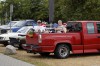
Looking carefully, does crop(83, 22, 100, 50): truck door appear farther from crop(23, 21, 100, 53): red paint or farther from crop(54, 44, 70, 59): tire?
crop(54, 44, 70, 59): tire

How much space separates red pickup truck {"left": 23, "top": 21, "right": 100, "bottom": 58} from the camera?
49.1 ft

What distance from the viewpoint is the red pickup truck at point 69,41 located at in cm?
1495

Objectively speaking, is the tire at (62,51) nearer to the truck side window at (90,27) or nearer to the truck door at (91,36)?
the truck door at (91,36)

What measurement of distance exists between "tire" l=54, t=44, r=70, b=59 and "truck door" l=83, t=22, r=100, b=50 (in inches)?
38.9

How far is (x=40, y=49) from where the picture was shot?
1489cm

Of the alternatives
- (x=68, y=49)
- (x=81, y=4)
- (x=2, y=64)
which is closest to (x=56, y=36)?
(x=68, y=49)

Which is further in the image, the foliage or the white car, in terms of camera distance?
the foliage

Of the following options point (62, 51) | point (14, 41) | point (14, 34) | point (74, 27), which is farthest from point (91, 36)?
point (14, 34)

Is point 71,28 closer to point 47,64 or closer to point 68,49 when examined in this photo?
point 68,49

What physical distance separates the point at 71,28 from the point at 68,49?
4.82 ft

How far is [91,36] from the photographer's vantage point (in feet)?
52.5

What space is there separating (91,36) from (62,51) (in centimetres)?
169

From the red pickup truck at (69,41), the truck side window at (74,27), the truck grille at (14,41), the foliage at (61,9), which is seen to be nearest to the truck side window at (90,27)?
the red pickup truck at (69,41)

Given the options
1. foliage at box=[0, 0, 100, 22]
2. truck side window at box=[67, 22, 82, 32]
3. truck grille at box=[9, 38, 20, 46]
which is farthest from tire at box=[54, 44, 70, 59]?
foliage at box=[0, 0, 100, 22]
